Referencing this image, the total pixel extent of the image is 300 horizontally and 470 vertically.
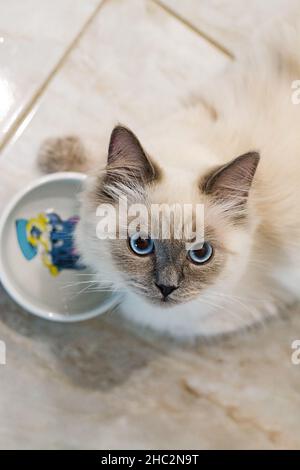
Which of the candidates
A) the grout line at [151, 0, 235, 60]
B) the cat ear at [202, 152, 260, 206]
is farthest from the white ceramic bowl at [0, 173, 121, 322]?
the grout line at [151, 0, 235, 60]

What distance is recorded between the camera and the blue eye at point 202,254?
0.82m

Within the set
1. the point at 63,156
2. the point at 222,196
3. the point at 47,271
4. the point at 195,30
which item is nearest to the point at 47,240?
the point at 47,271

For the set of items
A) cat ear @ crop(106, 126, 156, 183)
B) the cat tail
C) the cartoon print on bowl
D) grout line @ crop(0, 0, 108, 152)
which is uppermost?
grout line @ crop(0, 0, 108, 152)

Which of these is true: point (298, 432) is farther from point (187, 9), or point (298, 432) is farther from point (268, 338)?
point (187, 9)

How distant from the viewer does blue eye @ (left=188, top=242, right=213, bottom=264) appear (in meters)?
0.82

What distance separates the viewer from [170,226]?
0.80m

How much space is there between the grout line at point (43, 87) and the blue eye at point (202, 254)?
71 cm

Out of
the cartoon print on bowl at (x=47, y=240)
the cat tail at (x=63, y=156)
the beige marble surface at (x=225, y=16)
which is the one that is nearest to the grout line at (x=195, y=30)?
the beige marble surface at (x=225, y=16)

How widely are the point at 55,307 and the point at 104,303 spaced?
0.14 m

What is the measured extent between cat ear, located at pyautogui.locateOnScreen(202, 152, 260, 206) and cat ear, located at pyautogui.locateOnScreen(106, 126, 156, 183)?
0.33ft

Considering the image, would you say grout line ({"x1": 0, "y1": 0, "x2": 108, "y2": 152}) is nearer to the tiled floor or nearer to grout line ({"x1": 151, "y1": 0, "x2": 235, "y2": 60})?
the tiled floor

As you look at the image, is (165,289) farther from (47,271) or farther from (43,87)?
(43,87)

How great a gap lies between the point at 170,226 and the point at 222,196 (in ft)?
0.34

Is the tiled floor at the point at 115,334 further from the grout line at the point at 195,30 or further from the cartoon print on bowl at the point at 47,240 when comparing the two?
the cartoon print on bowl at the point at 47,240
